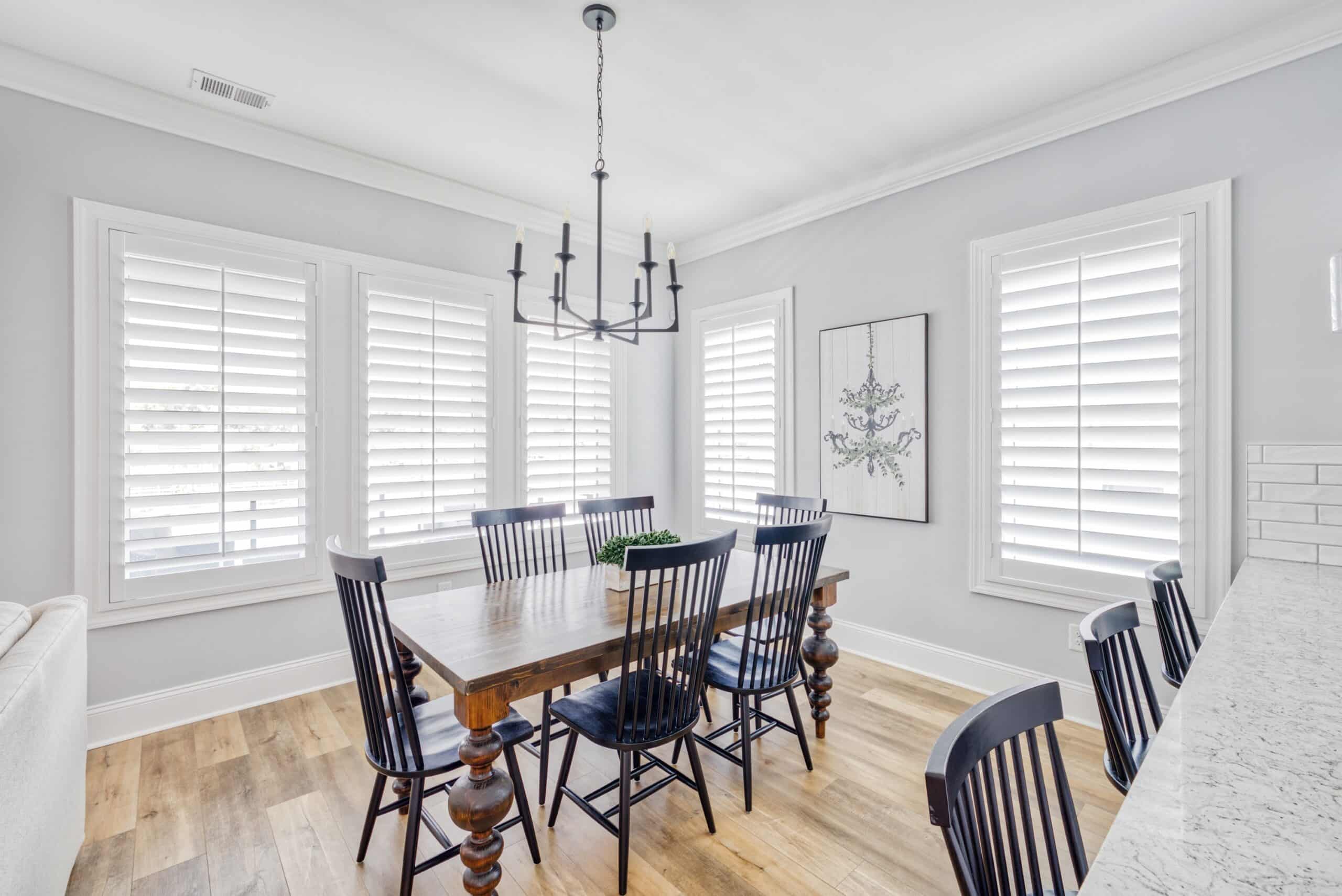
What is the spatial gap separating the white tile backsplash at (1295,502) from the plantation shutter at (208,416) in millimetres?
4168

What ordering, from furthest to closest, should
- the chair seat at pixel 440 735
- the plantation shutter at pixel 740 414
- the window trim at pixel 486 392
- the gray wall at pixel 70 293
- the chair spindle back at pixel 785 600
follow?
the plantation shutter at pixel 740 414
the window trim at pixel 486 392
the gray wall at pixel 70 293
the chair spindle back at pixel 785 600
the chair seat at pixel 440 735

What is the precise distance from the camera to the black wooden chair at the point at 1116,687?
1276 mm

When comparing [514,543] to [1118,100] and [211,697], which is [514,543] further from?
[1118,100]

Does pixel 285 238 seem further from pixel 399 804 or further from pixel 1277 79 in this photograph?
pixel 1277 79

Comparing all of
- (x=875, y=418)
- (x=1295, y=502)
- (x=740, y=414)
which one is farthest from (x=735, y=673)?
(x=740, y=414)

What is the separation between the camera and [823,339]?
3746 millimetres

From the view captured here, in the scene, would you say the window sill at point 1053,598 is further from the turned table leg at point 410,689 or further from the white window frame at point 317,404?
the turned table leg at point 410,689

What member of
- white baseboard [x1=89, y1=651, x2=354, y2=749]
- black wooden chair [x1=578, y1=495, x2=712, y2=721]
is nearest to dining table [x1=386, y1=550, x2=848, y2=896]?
black wooden chair [x1=578, y1=495, x2=712, y2=721]

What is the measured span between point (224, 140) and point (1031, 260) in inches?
153

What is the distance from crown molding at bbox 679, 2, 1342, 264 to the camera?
86.6 inches

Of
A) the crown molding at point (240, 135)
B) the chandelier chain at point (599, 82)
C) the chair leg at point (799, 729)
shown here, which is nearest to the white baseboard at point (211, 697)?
the chair leg at point (799, 729)

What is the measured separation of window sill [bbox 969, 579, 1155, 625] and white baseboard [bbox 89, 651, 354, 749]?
133 inches

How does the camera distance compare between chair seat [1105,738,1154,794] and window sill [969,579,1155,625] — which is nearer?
chair seat [1105,738,1154,794]

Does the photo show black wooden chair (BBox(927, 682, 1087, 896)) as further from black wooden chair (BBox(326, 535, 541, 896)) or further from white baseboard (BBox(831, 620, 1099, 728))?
white baseboard (BBox(831, 620, 1099, 728))
